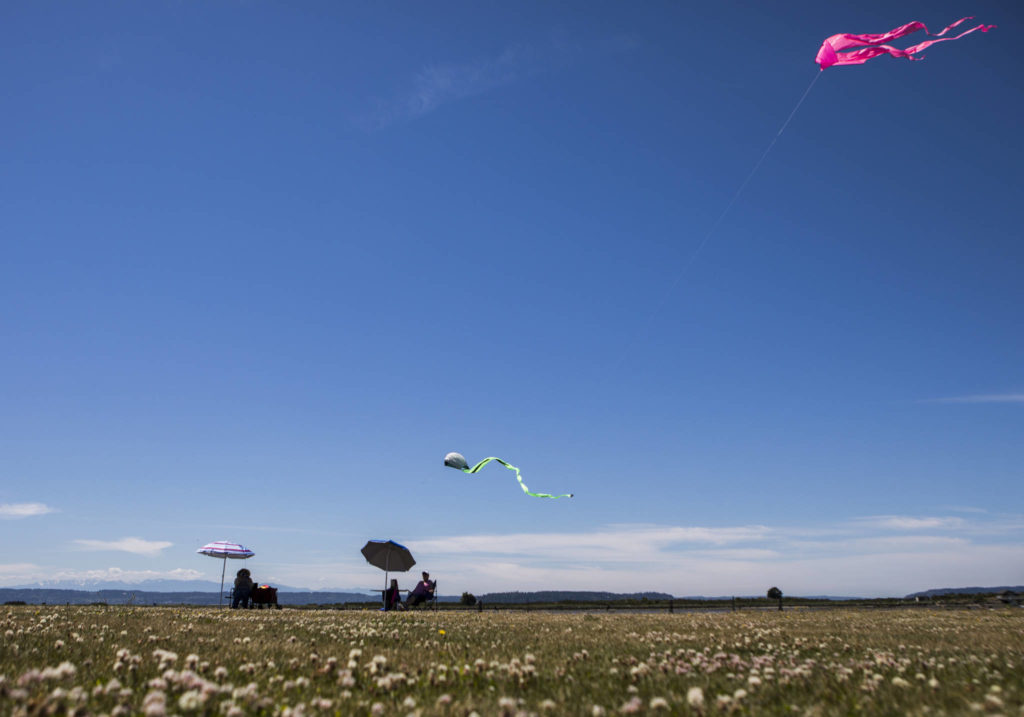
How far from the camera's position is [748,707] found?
4988 millimetres

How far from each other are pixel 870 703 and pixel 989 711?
0.87 m

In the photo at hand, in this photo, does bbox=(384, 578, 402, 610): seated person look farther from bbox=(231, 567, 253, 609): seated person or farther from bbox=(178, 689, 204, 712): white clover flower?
bbox=(178, 689, 204, 712): white clover flower

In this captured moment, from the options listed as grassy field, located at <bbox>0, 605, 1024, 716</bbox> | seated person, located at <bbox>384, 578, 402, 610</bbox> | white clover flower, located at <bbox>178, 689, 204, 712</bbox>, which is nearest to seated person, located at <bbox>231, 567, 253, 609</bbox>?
seated person, located at <bbox>384, 578, 402, 610</bbox>

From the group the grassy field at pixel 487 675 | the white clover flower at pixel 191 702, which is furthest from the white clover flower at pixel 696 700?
the white clover flower at pixel 191 702

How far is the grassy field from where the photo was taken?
184 inches

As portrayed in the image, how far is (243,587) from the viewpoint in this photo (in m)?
29.9

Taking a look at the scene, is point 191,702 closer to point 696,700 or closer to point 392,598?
point 696,700

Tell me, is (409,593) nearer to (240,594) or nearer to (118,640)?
(240,594)

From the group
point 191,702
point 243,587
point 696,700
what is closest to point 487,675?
point 696,700

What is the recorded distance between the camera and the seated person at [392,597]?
106 ft

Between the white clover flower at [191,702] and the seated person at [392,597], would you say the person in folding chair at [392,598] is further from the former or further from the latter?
the white clover flower at [191,702]

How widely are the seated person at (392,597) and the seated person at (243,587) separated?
7292 mm

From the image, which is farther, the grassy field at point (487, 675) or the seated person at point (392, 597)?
the seated person at point (392, 597)

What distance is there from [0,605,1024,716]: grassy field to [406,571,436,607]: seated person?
24.4 meters
